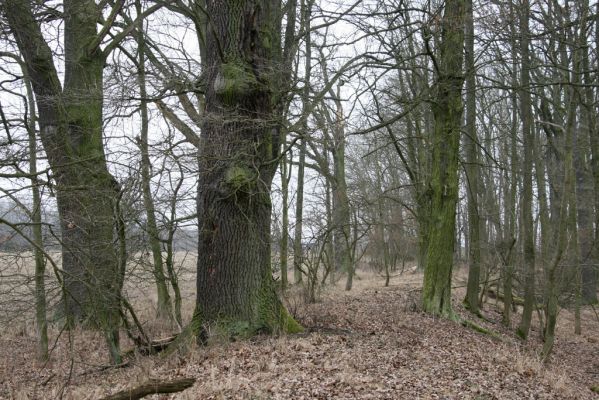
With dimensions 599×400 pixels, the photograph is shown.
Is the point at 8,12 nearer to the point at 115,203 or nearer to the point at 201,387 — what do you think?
the point at 115,203

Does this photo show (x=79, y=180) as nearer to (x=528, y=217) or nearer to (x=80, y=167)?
(x=80, y=167)

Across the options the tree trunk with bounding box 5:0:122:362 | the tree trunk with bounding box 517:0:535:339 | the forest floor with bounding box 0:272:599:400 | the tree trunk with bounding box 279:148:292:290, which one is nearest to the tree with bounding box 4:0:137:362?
the tree trunk with bounding box 5:0:122:362

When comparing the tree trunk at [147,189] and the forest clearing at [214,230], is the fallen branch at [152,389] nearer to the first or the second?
the forest clearing at [214,230]

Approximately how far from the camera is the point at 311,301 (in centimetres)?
1245

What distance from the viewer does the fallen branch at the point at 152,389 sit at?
16.9 ft

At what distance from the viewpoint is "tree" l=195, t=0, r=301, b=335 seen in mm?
7703

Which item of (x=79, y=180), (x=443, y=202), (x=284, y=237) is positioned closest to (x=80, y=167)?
(x=79, y=180)

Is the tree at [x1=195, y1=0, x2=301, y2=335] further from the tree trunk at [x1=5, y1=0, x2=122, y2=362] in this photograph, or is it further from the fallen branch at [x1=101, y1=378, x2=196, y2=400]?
the fallen branch at [x1=101, y1=378, x2=196, y2=400]

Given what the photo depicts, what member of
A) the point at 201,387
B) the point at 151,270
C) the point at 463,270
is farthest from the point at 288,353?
the point at 463,270

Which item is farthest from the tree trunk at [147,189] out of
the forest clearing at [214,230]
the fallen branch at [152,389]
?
the fallen branch at [152,389]

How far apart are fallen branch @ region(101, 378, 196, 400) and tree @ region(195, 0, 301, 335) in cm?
238

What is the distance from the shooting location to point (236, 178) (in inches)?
299

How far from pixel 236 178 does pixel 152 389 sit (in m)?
3.32

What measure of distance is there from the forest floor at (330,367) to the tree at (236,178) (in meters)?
0.65
